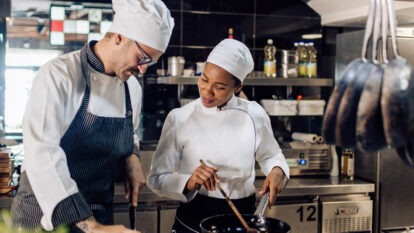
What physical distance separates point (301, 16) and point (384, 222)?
76.0 inches

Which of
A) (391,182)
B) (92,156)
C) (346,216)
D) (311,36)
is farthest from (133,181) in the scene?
(311,36)

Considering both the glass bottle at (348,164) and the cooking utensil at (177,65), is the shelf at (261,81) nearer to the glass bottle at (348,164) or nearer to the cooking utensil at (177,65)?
the cooking utensil at (177,65)

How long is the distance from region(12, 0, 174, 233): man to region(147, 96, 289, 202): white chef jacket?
27 cm

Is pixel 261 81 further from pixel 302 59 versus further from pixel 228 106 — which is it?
pixel 228 106

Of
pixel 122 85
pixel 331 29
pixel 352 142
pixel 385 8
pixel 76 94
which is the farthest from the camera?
pixel 331 29

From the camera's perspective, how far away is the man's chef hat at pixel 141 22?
1.59 meters

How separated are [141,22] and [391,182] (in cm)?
267

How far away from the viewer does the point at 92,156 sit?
1653 millimetres

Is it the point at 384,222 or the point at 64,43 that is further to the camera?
the point at 64,43

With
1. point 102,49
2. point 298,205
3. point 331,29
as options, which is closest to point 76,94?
point 102,49

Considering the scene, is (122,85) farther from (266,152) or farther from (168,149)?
(266,152)

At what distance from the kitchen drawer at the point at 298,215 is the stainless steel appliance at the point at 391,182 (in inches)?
20.9

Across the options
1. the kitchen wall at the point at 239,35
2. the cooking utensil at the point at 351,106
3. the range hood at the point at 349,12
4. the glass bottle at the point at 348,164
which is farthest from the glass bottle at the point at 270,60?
the cooking utensil at the point at 351,106

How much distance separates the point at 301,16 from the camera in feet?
13.6
